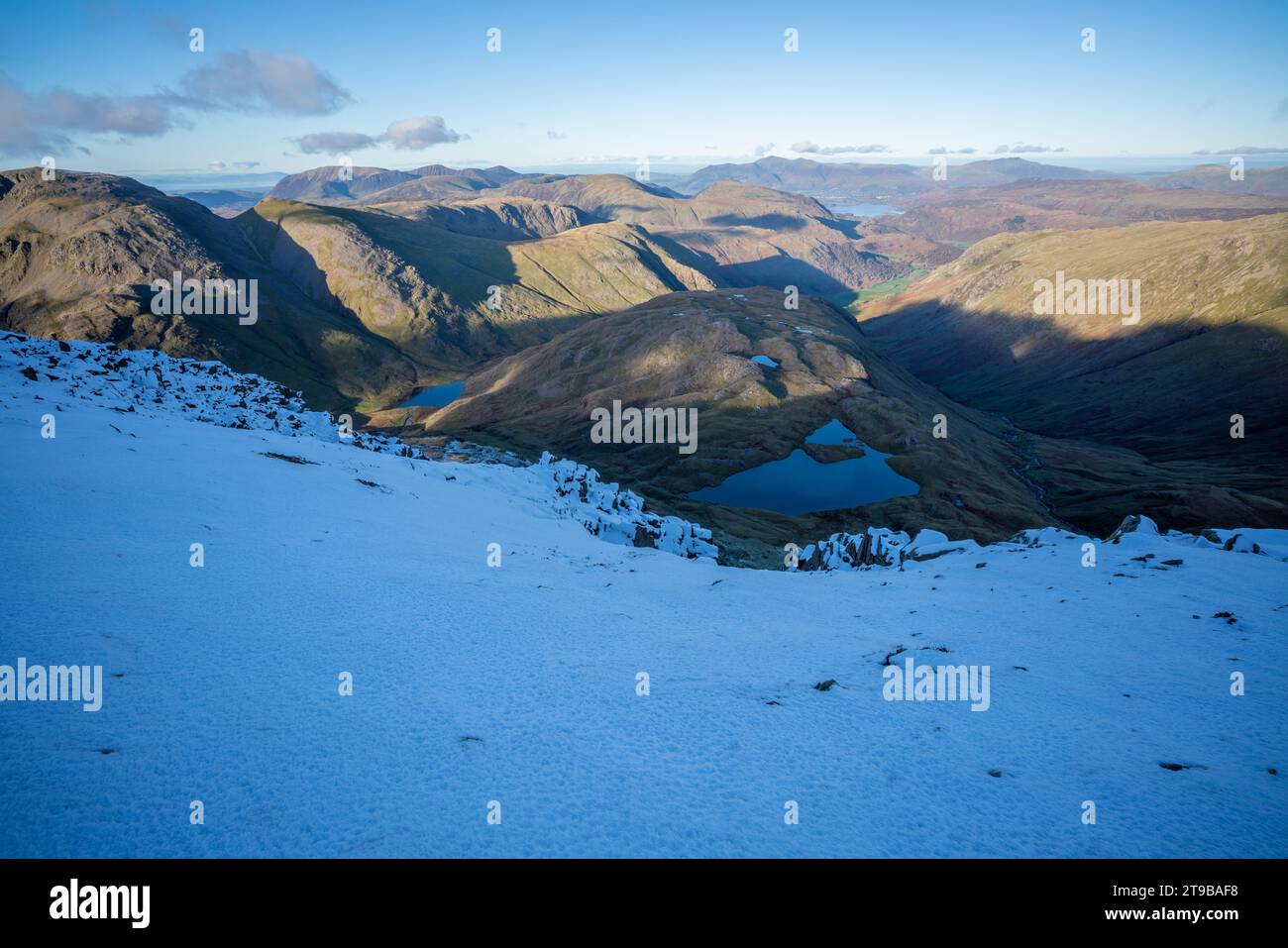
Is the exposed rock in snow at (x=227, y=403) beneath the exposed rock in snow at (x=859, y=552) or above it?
above

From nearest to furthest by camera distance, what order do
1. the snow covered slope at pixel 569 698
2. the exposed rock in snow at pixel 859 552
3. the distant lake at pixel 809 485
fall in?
the snow covered slope at pixel 569 698
the exposed rock in snow at pixel 859 552
the distant lake at pixel 809 485

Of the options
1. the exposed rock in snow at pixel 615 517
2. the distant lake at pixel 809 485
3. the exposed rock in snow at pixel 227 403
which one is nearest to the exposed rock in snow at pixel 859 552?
the exposed rock in snow at pixel 615 517

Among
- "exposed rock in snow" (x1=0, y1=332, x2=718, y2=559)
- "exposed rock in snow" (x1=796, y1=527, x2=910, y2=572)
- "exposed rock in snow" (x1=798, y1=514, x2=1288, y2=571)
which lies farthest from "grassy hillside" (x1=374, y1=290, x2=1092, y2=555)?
"exposed rock in snow" (x1=798, y1=514, x2=1288, y2=571)

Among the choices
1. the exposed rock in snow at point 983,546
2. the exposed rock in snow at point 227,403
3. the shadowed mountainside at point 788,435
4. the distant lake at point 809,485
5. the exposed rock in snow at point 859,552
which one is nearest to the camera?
the exposed rock in snow at point 983,546

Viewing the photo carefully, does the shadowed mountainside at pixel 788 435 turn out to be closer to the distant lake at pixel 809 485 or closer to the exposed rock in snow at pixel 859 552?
the distant lake at pixel 809 485

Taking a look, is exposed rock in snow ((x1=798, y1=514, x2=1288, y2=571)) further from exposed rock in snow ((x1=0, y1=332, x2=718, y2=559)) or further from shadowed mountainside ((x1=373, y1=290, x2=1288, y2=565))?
shadowed mountainside ((x1=373, y1=290, x2=1288, y2=565))

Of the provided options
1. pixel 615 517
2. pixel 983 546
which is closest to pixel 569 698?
pixel 983 546
